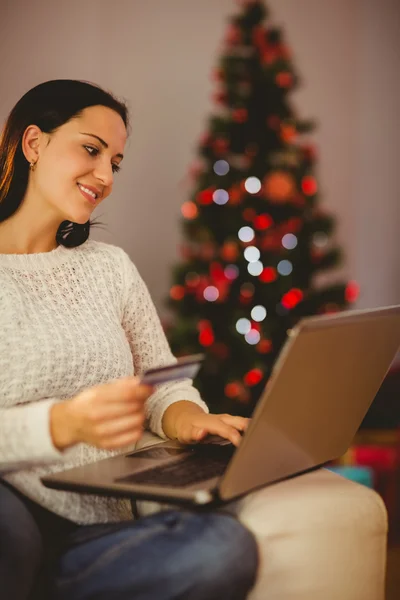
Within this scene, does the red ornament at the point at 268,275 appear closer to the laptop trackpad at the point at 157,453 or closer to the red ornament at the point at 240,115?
the red ornament at the point at 240,115

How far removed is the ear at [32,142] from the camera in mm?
1476

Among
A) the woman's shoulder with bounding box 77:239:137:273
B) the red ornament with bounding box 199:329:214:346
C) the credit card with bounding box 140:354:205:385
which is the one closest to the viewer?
the credit card with bounding box 140:354:205:385

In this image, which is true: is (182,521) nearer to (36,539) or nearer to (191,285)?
(36,539)

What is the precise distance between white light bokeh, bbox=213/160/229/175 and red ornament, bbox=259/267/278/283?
43 cm

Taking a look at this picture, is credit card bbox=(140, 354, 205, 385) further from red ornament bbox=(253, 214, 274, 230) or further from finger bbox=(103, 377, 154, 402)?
red ornament bbox=(253, 214, 274, 230)

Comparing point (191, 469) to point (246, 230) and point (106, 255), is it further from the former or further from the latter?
point (246, 230)

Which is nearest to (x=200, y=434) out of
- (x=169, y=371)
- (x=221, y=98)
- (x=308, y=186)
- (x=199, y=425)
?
(x=199, y=425)

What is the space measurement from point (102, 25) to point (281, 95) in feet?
3.34

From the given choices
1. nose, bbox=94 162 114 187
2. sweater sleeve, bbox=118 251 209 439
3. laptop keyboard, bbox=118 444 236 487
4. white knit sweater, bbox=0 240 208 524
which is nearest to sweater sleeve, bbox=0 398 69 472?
white knit sweater, bbox=0 240 208 524

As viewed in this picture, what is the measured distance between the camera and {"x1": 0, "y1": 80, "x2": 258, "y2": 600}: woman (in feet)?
3.16

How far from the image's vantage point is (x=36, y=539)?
1.01 m

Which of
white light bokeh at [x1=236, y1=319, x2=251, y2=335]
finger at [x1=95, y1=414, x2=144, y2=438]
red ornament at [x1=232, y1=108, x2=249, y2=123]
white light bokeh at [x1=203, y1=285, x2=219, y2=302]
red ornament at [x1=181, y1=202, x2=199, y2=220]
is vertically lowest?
white light bokeh at [x1=236, y1=319, x2=251, y2=335]

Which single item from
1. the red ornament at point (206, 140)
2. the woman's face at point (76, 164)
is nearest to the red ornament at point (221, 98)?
the red ornament at point (206, 140)

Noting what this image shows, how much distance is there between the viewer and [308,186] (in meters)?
2.96
